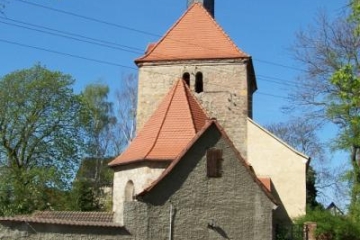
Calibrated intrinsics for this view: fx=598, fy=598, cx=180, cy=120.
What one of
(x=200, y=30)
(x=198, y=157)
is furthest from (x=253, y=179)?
(x=200, y=30)

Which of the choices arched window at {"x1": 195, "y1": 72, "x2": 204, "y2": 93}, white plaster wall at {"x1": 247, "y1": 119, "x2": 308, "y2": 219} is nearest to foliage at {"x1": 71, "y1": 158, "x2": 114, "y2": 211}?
arched window at {"x1": 195, "y1": 72, "x2": 204, "y2": 93}

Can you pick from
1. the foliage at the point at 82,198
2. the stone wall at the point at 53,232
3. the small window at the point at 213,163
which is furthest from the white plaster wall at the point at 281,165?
the foliage at the point at 82,198

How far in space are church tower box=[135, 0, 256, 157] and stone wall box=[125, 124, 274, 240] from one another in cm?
866

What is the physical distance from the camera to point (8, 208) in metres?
31.8

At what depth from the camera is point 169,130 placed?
22.2 m

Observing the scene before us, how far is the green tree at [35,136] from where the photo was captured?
109 feet

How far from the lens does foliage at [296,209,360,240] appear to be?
21188mm

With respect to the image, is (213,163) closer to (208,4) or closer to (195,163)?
(195,163)

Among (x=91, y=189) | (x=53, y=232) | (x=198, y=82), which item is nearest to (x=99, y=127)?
(x=91, y=189)

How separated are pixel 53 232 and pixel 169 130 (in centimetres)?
774

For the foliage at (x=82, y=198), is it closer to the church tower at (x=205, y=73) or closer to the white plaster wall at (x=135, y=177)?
the church tower at (x=205, y=73)

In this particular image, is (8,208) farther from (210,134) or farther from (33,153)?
(210,134)

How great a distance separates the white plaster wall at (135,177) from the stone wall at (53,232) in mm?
4625

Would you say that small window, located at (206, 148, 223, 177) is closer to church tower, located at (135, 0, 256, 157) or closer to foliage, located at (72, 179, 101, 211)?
church tower, located at (135, 0, 256, 157)
